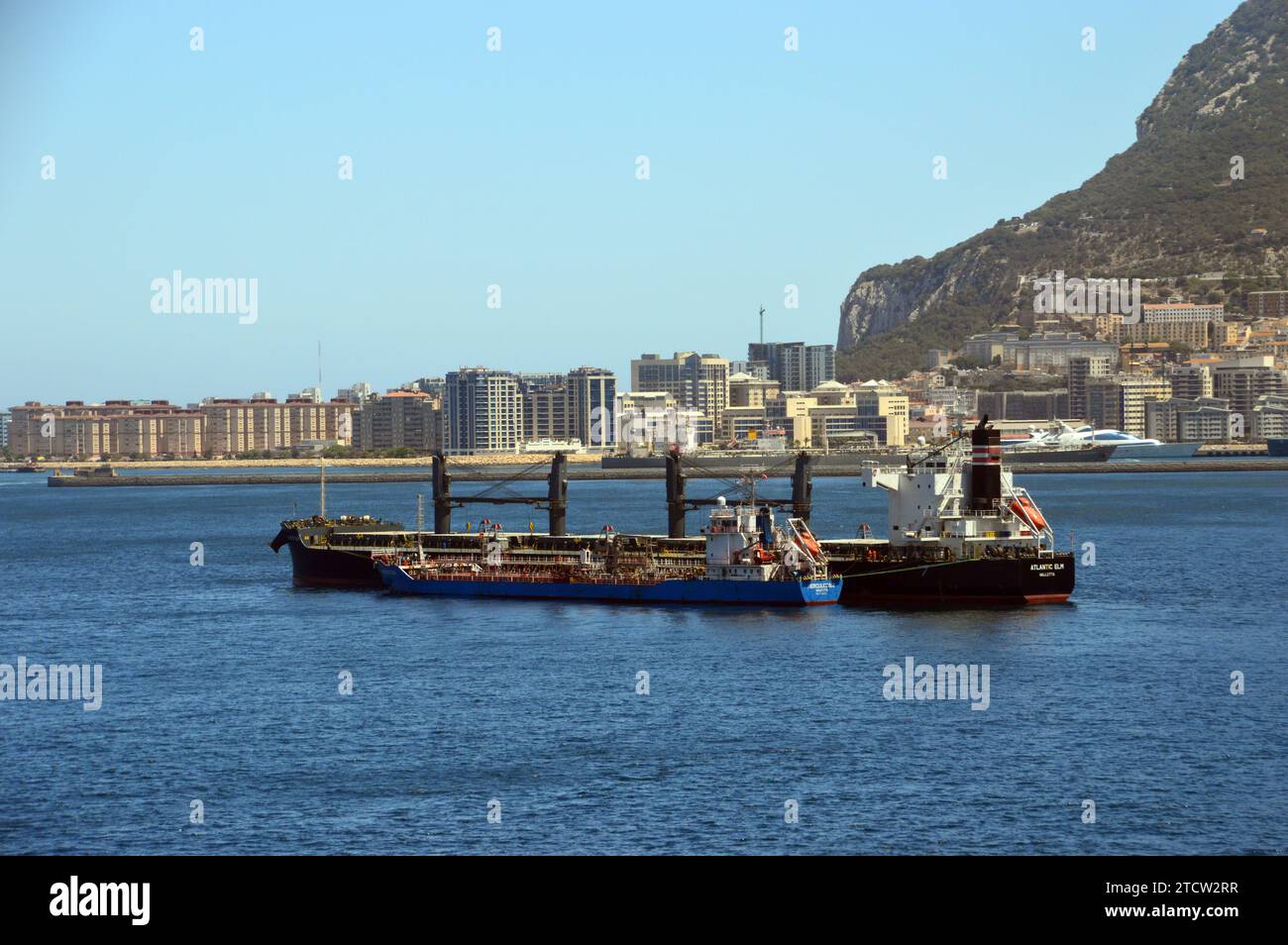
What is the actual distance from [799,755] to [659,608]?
93.7 ft

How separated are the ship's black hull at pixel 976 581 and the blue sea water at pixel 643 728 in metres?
1.61

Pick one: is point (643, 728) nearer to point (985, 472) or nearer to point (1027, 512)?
point (985, 472)

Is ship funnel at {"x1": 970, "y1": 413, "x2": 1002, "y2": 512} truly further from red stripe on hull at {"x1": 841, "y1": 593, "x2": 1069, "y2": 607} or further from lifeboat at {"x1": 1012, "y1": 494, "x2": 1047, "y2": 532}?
red stripe on hull at {"x1": 841, "y1": 593, "x2": 1069, "y2": 607}

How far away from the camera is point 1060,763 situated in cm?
3334

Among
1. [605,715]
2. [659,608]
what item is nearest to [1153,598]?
[659,608]

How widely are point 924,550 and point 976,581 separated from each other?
2.96 meters

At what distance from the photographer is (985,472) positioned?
6412 centimetres

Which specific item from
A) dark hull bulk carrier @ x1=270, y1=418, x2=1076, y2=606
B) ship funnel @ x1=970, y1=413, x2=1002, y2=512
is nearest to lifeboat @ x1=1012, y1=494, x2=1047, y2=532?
dark hull bulk carrier @ x1=270, y1=418, x2=1076, y2=606

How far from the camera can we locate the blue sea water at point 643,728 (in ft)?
93.4

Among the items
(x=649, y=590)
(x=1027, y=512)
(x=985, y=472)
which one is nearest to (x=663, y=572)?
(x=649, y=590)

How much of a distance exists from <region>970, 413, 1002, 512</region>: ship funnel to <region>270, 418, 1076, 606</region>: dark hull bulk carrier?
0.05 metres

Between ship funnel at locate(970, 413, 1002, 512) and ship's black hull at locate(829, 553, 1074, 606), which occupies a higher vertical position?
ship funnel at locate(970, 413, 1002, 512)

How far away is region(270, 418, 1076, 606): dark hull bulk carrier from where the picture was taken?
201ft
